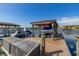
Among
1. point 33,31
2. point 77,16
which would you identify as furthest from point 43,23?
point 77,16

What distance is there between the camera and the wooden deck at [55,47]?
1895mm

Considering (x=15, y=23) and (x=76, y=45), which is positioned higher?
(x=15, y=23)

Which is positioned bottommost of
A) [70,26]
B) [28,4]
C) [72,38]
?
[72,38]

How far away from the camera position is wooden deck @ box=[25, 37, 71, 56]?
1.89 metres

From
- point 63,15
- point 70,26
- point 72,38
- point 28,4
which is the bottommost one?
point 72,38

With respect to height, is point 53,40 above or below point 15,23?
below

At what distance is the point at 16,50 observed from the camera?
1.90 meters

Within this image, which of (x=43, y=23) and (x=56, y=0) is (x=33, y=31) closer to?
(x=43, y=23)

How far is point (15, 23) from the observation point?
6.34 feet

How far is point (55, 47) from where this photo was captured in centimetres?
193

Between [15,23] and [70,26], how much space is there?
0.66m

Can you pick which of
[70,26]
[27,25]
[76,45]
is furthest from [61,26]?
[27,25]

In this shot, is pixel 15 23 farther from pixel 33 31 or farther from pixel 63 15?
pixel 63 15

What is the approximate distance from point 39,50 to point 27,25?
327 mm
